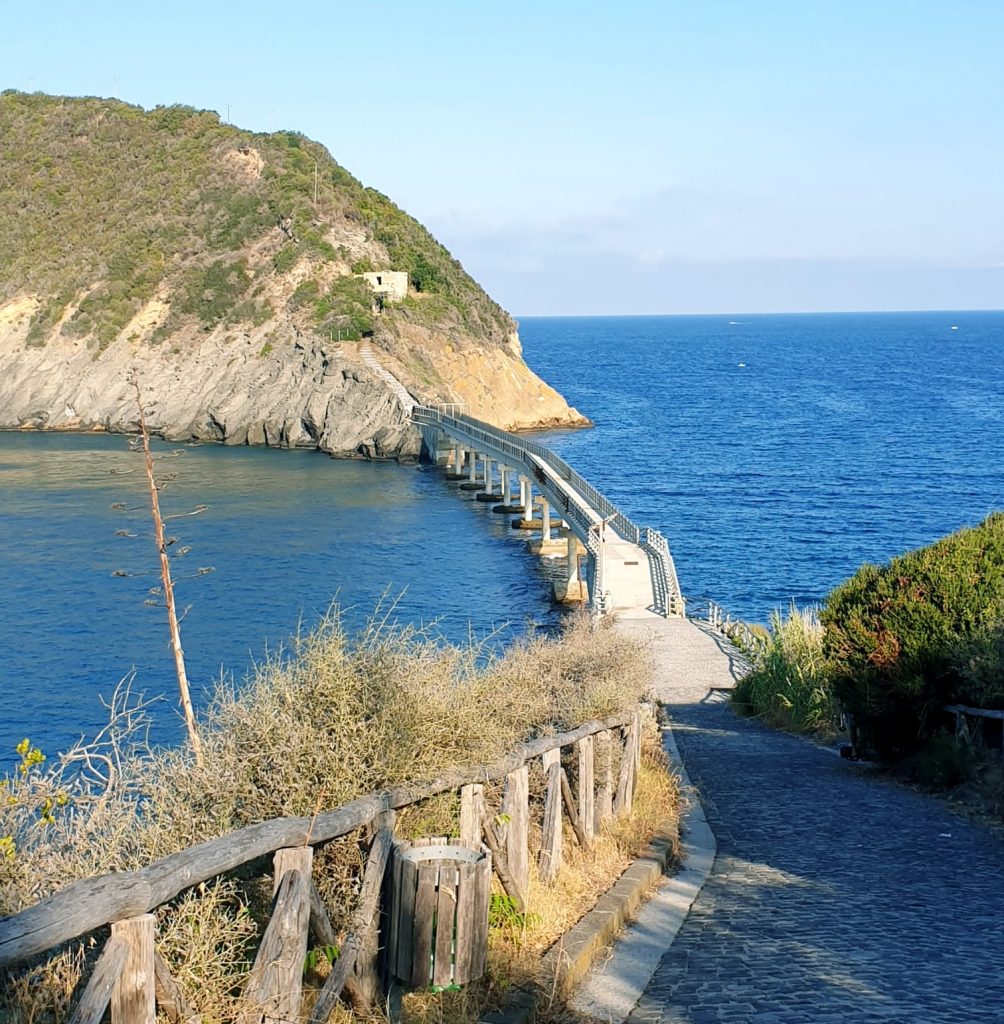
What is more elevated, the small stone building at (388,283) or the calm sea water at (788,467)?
the small stone building at (388,283)

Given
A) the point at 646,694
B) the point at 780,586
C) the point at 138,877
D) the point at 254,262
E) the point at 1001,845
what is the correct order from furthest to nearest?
1. the point at 254,262
2. the point at 780,586
3. the point at 646,694
4. the point at 1001,845
5. the point at 138,877

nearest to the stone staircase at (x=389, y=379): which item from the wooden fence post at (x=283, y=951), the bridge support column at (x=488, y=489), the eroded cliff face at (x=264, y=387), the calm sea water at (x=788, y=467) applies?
the eroded cliff face at (x=264, y=387)

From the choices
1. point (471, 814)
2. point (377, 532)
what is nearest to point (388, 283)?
point (377, 532)

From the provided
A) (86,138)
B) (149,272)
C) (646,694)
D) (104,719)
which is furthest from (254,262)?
(646,694)

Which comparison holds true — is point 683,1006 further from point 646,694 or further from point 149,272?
point 149,272

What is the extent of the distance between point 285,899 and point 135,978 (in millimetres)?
1047

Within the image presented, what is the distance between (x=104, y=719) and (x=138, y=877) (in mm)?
26838

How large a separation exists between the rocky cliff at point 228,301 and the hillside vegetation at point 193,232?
0.18 m

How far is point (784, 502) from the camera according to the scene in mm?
66000

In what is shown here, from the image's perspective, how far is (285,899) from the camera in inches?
203

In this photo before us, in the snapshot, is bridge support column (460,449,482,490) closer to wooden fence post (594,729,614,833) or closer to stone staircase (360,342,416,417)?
stone staircase (360,342,416,417)

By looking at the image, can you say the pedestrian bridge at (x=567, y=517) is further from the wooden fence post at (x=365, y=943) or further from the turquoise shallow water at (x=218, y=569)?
the wooden fence post at (x=365, y=943)

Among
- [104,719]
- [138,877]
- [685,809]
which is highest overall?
[138,877]

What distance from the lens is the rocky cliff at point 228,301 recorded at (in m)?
86.6
